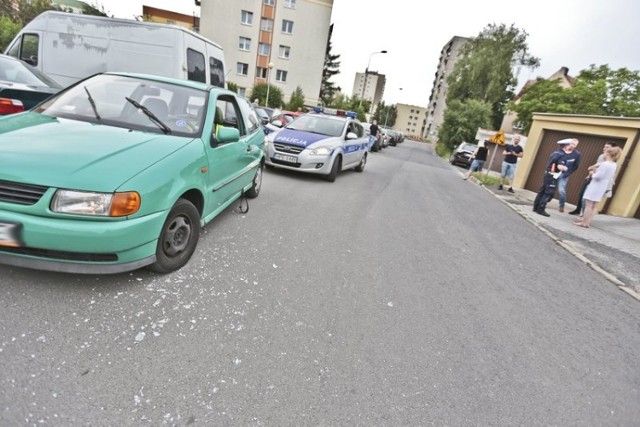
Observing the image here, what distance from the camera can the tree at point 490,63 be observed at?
3825cm

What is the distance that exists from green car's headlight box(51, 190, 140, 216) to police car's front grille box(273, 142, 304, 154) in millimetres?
5930

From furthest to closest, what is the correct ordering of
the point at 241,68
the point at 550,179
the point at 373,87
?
the point at 373,87, the point at 241,68, the point at 550,179

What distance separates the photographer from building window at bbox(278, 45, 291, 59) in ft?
135

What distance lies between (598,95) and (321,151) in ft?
103

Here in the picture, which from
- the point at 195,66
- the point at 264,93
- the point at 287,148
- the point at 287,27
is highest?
the point at 287,27

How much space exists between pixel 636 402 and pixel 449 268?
2092mm

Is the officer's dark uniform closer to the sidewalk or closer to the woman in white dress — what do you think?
the sidewalk

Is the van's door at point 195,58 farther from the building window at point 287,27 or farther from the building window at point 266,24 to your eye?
the building window at point 287,27

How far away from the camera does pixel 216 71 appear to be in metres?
9.23

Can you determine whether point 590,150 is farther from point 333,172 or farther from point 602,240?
point 333,172

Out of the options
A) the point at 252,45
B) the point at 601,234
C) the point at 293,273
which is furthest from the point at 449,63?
the point at 293,273

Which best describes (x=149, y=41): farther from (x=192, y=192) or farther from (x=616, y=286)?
(x=616, y=286)

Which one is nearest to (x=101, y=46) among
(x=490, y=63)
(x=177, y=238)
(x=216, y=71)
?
(x=216, y=71)

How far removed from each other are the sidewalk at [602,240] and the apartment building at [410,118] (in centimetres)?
15805
